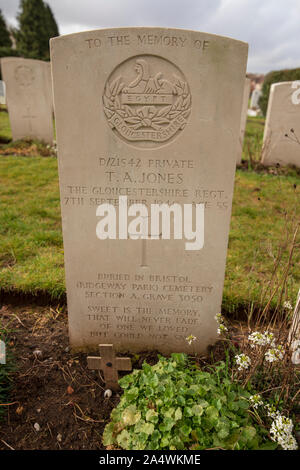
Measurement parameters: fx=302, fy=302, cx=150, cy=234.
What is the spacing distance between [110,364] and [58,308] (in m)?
1.03

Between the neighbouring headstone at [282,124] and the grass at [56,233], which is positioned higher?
the neighbouring headstone at [282,124]

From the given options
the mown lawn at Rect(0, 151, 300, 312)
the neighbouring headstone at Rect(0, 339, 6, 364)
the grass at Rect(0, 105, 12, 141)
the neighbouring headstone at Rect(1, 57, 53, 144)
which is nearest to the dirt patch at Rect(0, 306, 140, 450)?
the neighbouring headstone at Rect(0, 339, 6, 364)

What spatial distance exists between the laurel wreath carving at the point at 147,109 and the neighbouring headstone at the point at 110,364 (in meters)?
1.49

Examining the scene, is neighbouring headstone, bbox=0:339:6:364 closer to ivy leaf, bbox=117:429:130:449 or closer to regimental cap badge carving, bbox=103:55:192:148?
ivy leaf, bbox=117:429:130:449

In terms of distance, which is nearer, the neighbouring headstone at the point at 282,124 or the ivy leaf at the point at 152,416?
the ivy leaf at the point at 152,416

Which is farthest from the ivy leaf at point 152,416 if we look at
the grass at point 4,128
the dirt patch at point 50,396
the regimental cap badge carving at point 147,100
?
the grass at point 4,128

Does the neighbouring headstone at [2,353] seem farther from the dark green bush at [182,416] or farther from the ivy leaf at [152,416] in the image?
the ivy leaf at [152,416]

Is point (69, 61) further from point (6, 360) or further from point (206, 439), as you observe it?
point (206, 439)

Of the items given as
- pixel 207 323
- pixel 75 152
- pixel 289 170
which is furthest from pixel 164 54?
pixel 289 170

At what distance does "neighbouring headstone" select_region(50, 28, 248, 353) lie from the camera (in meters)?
1.78

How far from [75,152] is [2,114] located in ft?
43.0

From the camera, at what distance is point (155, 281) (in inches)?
89.9

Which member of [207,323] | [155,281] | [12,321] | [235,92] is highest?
[235,92]

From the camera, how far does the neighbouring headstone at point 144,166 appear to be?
1784 millimetres
